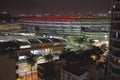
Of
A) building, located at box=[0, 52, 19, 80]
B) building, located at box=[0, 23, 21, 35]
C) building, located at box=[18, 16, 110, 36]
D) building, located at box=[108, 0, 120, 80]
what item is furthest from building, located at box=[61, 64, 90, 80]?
building, located at box=[0, 23, 21, 35]

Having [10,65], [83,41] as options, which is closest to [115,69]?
[10,65]

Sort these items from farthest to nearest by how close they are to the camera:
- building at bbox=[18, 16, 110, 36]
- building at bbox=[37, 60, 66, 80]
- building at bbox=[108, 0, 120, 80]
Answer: building at bbox=[18, 16, 110, 36] < building at bbox=[37, 60, 66, 80] < building at bbox=[108, 0, 120, 80]

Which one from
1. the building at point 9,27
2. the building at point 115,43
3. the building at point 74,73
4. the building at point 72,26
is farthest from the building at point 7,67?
the building at point 9,27

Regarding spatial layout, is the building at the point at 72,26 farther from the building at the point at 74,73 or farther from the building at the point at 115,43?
the building at the point at 74,73

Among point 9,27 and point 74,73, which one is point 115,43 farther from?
point 9,27

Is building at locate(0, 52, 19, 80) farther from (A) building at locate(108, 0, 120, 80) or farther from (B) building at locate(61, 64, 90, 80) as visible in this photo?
(A) building at locate(108, 0, 120, 80)

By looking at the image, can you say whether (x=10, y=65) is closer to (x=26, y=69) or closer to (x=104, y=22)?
(x=26, y=69)

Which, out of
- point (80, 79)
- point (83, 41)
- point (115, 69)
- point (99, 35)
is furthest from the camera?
point (99, 35)

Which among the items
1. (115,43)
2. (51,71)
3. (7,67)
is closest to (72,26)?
(51,71)
